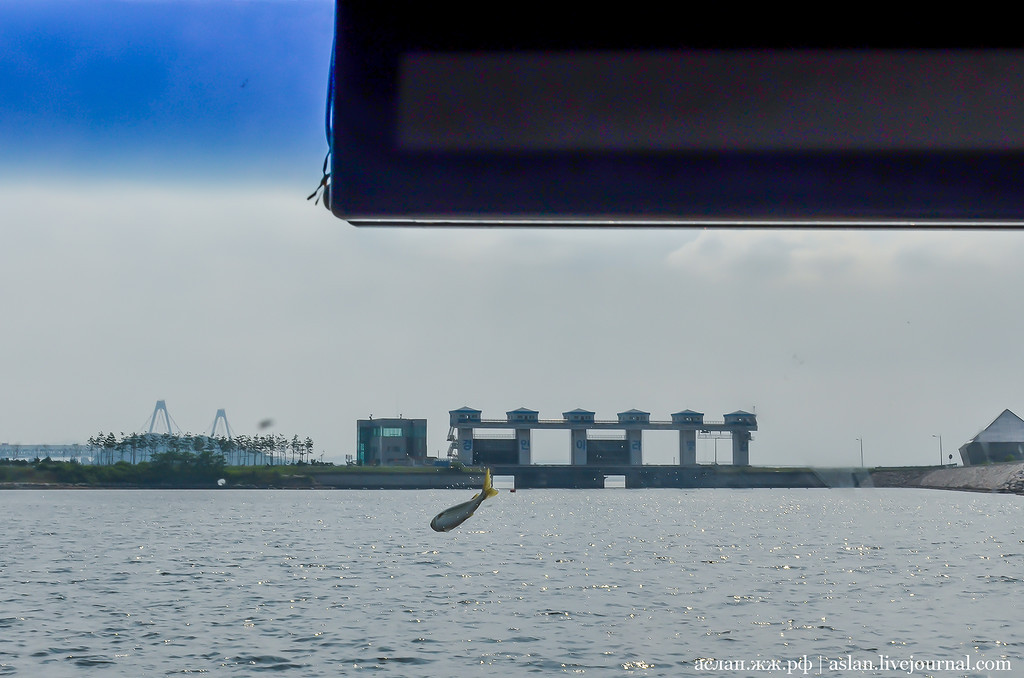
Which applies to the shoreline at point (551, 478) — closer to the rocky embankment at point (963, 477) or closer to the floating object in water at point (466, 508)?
the rocky embankment at point (963, 477)

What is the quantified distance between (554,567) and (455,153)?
37445 millimetres

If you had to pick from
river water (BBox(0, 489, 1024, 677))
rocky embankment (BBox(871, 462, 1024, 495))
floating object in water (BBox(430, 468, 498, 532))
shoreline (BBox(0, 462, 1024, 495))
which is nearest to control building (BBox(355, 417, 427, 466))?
shoreline (BBox(0, 462, 1024, 495))

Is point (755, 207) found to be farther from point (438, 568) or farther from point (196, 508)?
point (196, 508)

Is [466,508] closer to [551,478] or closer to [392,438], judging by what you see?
[392,438]

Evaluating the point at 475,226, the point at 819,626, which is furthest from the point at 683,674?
the point at 475,226

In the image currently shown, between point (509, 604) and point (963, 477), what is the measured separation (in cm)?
11311

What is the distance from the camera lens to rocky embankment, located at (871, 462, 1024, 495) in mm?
112250

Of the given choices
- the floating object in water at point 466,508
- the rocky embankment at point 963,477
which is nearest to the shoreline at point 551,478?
the rocky embankment at point 963,477

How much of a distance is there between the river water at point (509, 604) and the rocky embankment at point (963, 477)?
6249 centimetres

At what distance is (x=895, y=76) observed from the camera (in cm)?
141

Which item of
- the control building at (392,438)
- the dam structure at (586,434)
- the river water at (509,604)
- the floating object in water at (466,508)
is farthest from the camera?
the control building at (392,438)

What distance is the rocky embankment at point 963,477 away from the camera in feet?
368

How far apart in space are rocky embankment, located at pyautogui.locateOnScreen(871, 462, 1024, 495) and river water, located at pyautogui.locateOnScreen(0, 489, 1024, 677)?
2460 inches

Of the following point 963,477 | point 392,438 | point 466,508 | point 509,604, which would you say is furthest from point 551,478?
point 466,508
